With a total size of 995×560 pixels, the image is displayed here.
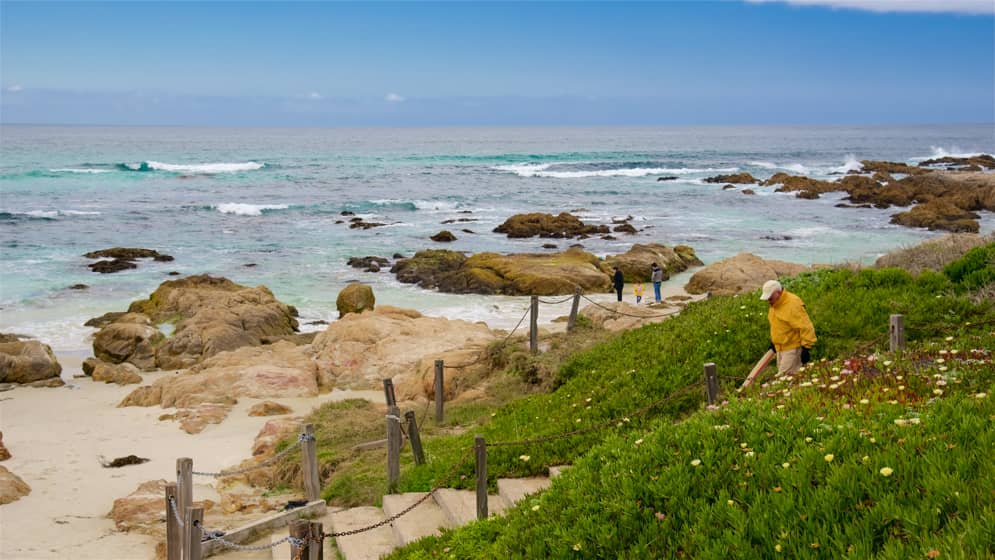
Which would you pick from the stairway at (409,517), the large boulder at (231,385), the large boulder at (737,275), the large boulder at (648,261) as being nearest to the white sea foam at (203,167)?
the large boulder at (648,261)

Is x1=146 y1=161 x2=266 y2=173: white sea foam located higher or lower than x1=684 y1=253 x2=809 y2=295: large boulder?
higher

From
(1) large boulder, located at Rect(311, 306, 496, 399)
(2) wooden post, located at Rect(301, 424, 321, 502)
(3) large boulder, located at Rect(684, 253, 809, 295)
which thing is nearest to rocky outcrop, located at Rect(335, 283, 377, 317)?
(1) large boulder, located at Rect(311, 306, 496, 399)

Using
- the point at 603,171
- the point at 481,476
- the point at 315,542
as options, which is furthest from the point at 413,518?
the point at 603,171

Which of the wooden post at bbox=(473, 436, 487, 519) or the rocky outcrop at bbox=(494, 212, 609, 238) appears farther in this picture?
the rocky outcrop at bbox=(494, 212, 609, 238)

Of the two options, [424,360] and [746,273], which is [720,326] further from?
[746,273]

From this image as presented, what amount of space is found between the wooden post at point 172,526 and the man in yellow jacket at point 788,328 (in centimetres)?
738

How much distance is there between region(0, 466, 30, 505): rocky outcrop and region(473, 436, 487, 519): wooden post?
883 cm

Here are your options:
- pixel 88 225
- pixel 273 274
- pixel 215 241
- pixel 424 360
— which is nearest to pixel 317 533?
pixel 424 360

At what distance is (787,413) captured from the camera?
330 inches

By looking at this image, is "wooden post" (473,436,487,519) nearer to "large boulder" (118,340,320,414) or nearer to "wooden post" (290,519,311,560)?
"wooden post" (290,519,311,560)

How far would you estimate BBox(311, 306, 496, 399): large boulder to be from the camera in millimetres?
21016

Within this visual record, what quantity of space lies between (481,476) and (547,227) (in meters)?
42.8

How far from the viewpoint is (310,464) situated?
38.0ft

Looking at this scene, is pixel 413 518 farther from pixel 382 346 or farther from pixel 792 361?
pixel 382 346
